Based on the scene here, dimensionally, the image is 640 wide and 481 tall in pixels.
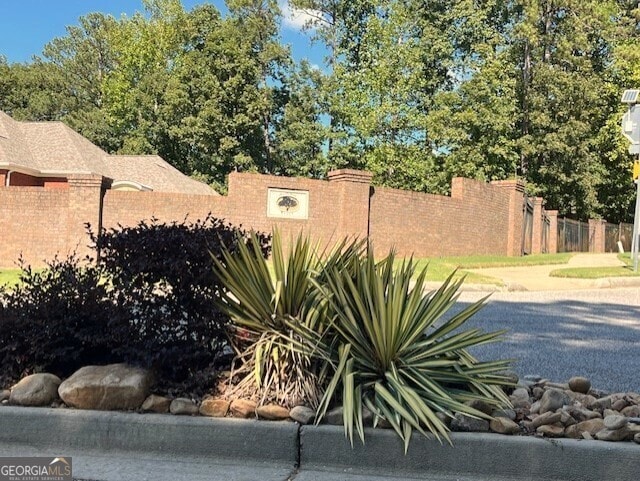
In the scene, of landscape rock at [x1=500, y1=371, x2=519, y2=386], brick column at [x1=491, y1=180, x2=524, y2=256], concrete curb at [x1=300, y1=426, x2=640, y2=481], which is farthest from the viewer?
brick column at [x1=491, y1=180, x2=524, y2=256]

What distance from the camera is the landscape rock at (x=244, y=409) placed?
3.94m

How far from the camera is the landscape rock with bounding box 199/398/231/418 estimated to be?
12.9 ft

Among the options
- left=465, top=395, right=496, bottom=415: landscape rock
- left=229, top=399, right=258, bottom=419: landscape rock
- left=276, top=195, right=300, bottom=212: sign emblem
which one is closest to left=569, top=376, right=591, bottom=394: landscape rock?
left=465, top=395, right=496, bottom=415: landscape rock

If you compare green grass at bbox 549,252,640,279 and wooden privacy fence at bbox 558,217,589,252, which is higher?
wooden privacy fence at bbox 558,217,589,252

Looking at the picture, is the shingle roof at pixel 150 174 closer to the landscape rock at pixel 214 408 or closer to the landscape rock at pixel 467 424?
the landscape rock at pixel 214 408

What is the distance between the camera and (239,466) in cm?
368

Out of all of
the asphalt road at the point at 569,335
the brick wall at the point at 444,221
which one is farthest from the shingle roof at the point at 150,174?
the asphalt road at the point at 569,335

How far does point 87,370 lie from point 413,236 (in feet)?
59.8

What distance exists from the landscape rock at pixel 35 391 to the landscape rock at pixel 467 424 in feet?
8.67

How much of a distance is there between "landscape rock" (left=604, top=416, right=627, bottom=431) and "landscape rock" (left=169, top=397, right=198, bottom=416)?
254 centimetres

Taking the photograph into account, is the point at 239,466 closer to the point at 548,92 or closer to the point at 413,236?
the point at 413,236

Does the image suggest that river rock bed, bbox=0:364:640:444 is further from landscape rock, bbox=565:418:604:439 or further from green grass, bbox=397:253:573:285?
green grass, bbox=397:253:573:285

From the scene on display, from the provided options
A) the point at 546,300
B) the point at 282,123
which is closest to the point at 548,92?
the point at 282,123

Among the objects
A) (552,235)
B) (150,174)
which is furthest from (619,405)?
(150,174)
